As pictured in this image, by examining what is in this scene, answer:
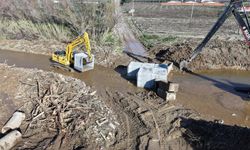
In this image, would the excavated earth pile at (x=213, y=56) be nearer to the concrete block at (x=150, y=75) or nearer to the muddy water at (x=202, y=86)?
the muddy water at (x=202, y=86)

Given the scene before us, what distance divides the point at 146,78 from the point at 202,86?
9.38ft

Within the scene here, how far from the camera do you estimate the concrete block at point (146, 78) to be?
13648mm

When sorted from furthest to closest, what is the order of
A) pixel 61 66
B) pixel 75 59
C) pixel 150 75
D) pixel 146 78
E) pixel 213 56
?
1. pixel 213 56
2. pixel 61 66
3. pixel 75 59
4. pixel 146 78
5. pixel 150 75

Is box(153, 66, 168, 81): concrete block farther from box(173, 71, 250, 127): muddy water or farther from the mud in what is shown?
box(173, 71, 250, 127): muddy water

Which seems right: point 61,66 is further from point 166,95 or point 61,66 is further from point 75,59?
point 166,95

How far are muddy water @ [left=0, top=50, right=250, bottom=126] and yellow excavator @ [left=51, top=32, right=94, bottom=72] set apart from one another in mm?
335

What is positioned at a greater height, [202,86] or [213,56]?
[213,56]

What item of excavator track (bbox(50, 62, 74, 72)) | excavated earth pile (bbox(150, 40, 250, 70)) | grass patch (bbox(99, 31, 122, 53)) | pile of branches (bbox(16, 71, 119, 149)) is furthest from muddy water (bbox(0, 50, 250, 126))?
grass patch (bbox(99, 31, 122, 53))

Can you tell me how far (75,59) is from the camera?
15500 mm

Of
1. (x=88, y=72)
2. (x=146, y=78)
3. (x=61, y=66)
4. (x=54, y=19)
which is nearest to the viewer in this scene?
(x=146, y=78)

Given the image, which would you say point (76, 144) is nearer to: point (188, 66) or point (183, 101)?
point (183, 101)

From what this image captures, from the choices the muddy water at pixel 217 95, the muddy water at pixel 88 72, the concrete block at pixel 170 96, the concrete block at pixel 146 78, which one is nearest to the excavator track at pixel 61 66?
the muddy water at pixel 88 72

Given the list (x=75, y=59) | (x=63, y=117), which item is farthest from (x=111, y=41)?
(x=63, y=117)

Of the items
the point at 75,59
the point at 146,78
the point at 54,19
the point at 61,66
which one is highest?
the point at 54,19
